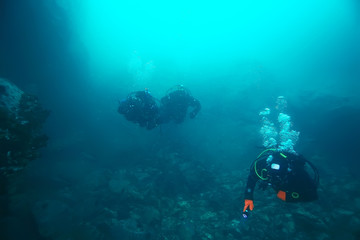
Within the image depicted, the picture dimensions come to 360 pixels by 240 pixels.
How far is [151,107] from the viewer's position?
7.21 metres

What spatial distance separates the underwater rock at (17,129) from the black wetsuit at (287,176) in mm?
5867

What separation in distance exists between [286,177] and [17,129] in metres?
6.86

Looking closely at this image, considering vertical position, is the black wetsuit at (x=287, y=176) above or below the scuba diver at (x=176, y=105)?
below

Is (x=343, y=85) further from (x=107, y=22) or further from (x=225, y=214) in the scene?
(x=107, y=22)

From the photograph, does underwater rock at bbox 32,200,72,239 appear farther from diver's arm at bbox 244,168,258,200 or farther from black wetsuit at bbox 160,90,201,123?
diver's arm at bbox 244,168,258,200

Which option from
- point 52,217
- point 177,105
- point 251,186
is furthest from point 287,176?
point 52,217

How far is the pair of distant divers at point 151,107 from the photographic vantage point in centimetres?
703

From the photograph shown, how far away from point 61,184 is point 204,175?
17.7 ft

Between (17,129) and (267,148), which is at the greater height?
(267,148)

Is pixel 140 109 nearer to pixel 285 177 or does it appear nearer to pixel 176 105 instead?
pixel 176 105

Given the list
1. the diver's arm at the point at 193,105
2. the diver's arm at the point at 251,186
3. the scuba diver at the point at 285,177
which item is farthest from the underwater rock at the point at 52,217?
the diver's arm at the point at 193,105

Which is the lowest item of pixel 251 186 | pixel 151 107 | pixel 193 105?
pixel 251 186

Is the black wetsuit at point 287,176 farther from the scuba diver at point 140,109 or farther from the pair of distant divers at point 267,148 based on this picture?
the scuba diver at point 140,109

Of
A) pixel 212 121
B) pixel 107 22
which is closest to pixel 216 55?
pixel 212 121
